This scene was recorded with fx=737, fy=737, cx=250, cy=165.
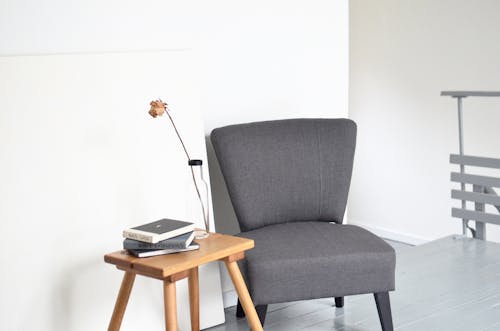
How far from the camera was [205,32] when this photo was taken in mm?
3453

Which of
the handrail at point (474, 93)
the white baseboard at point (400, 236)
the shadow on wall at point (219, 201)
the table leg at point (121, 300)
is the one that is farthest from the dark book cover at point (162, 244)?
the white baseboard at point (400, 236)

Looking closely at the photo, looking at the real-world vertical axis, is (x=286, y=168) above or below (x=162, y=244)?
above

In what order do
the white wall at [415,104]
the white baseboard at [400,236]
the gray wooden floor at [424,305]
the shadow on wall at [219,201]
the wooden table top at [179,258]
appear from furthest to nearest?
the white baseboard at [400,236] → the white wall at [415,104] → the shadow on wall at [219,201] → the gray wooden floor at [424,305] → the wooden table top at [179,258]

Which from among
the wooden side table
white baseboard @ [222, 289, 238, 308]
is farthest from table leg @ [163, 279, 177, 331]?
white baseboard @ [222, 289, 238, 308]

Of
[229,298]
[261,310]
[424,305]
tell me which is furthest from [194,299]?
[424,305]

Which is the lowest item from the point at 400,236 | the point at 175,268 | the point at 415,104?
the point at 400,236

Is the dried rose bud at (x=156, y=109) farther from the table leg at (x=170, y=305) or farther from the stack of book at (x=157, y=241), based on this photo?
the table leg at (x=170, y=305)

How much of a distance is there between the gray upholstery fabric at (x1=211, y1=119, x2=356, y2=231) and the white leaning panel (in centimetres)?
20

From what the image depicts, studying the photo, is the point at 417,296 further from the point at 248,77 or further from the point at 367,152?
→ the point at 367,152

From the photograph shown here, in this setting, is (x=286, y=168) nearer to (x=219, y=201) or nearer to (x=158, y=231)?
(x=219, y=201)

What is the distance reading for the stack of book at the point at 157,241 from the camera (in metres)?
2.63

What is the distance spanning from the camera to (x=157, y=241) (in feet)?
8.63

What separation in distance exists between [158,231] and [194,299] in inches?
18.9

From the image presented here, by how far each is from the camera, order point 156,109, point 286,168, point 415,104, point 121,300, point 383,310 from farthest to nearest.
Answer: point 415,104, point 286,168, point 383,310, point 156,109, point 121,300
